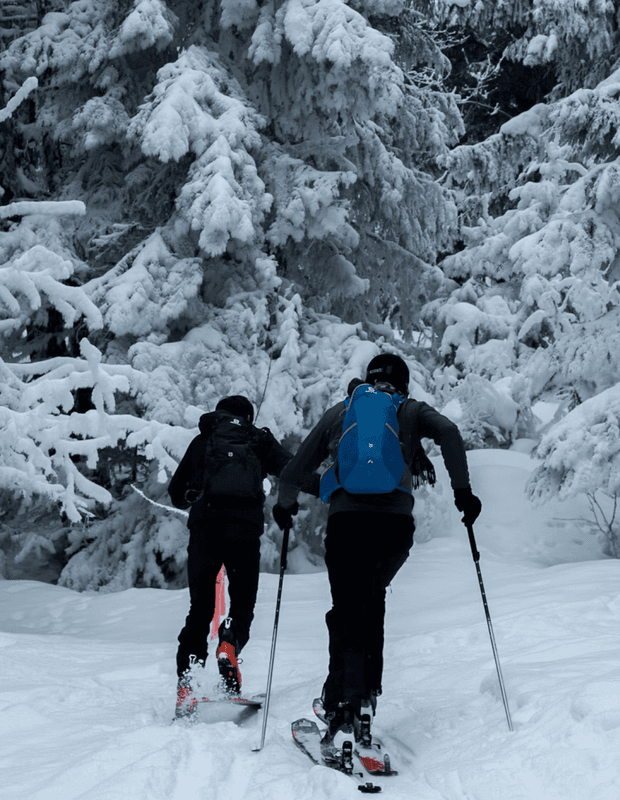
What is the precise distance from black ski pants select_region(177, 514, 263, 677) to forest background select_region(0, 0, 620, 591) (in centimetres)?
251

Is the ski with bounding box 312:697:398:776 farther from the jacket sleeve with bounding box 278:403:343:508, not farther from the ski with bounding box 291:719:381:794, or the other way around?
the jacket sleeve with bounding box 278:403:343:508

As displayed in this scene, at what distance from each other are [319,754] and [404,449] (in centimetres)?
137

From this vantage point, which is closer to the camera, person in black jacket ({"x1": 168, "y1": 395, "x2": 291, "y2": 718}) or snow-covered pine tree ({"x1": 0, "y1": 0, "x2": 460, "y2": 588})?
person in black jacket ({"x1": 168, "y1": 395, "x2": 291, "y2": 718})

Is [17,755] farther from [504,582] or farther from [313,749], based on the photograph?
[504,582]

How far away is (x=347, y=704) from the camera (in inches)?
145

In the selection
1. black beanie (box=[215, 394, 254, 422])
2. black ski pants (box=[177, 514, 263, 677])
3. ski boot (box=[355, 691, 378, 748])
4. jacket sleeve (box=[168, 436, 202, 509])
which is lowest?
ski boot (box=[355, 691, 378, 748])

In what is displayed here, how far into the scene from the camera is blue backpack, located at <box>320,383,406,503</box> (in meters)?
3.92

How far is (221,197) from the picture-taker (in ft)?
30.4

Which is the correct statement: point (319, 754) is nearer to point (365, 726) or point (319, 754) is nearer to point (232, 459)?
point (365, 726)

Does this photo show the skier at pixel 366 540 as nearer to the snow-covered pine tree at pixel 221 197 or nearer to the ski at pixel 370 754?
the ski at pixel 370 754

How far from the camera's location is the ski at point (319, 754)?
341 centimetres

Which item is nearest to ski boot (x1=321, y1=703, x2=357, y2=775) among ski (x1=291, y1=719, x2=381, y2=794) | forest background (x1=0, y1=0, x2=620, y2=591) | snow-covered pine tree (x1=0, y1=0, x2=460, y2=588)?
ski (x1=291, y1=719, x2=381, y2=794)

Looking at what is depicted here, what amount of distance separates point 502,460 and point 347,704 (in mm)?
10515

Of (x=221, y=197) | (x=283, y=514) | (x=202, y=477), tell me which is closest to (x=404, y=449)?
(x=283, y=514)
